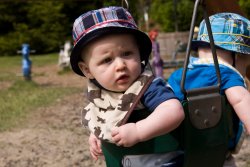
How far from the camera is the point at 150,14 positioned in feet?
72.8

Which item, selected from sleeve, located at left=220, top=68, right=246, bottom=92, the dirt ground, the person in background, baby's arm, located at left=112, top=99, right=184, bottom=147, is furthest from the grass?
baby's arm, located at left=112, top=99, right=184, bottom=147

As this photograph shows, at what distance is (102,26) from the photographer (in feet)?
4.59

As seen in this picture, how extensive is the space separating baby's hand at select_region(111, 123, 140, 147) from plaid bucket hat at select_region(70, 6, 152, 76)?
0.28m

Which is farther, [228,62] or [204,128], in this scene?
[228,62]

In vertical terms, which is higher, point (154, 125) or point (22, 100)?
point (154, 125)

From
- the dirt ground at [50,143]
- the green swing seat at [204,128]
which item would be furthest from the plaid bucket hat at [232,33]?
the dirt ground at [50,143]

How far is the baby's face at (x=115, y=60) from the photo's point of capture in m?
1.40

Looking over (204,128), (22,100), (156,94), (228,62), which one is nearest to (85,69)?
(156,94)

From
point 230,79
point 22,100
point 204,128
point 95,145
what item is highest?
point 230,79

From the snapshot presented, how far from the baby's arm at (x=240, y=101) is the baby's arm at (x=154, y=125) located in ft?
0.96

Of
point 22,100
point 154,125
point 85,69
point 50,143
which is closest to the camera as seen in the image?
point 154,125

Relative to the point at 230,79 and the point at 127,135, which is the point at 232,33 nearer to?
the point at 230,79

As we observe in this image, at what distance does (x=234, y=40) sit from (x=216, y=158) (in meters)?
0.45

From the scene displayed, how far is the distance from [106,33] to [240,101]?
500 mm
